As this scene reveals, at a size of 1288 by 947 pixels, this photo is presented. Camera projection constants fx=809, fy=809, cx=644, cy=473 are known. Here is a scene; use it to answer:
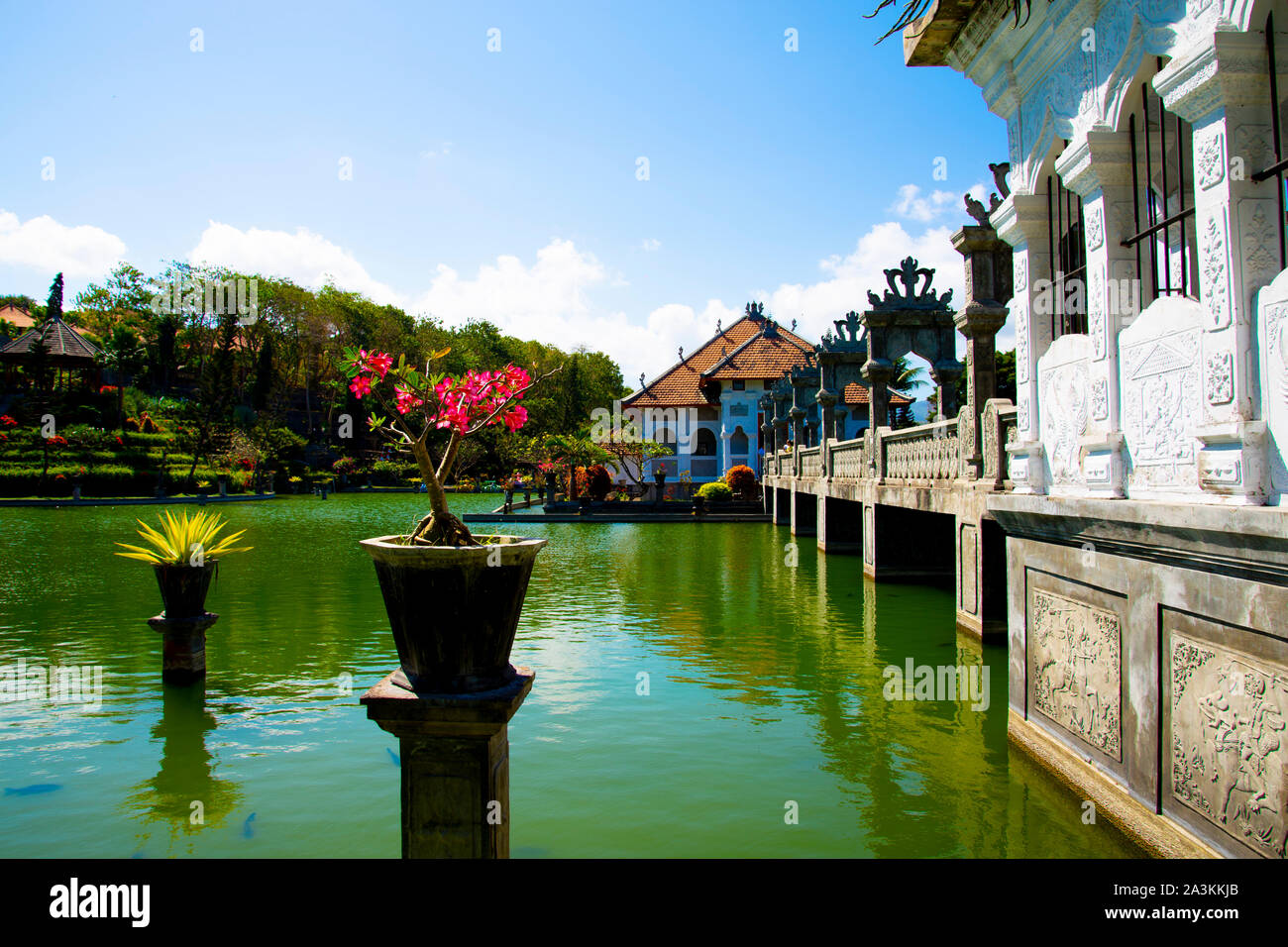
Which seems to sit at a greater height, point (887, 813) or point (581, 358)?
point (581, 358)

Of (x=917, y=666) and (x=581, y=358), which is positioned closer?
(x=917, y=666)

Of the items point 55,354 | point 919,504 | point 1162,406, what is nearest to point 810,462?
point 919,504

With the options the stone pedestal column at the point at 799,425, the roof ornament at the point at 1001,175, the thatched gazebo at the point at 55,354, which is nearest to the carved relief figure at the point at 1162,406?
the roof ornament at the point at 1001,175

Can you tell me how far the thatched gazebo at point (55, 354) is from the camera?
46531mm

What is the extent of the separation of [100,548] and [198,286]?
45505 millimetres

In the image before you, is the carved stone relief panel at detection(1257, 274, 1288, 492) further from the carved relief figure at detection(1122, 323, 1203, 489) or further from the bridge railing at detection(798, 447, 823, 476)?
the bridge railing at detection(798, 447, 823, 476)

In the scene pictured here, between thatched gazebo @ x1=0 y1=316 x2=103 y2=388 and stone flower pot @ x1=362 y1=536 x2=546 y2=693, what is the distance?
54.5 metres

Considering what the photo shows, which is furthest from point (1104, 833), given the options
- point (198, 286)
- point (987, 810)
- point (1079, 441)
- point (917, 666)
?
point (198, 286)

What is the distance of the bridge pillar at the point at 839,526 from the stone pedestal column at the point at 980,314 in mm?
9969

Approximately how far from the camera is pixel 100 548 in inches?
764

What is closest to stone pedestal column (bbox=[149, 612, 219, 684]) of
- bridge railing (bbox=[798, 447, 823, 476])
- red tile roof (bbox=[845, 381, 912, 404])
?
bridge railing (bbox=[798, 447, 823, 476])

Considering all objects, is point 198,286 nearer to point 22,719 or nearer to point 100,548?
point 100,548
